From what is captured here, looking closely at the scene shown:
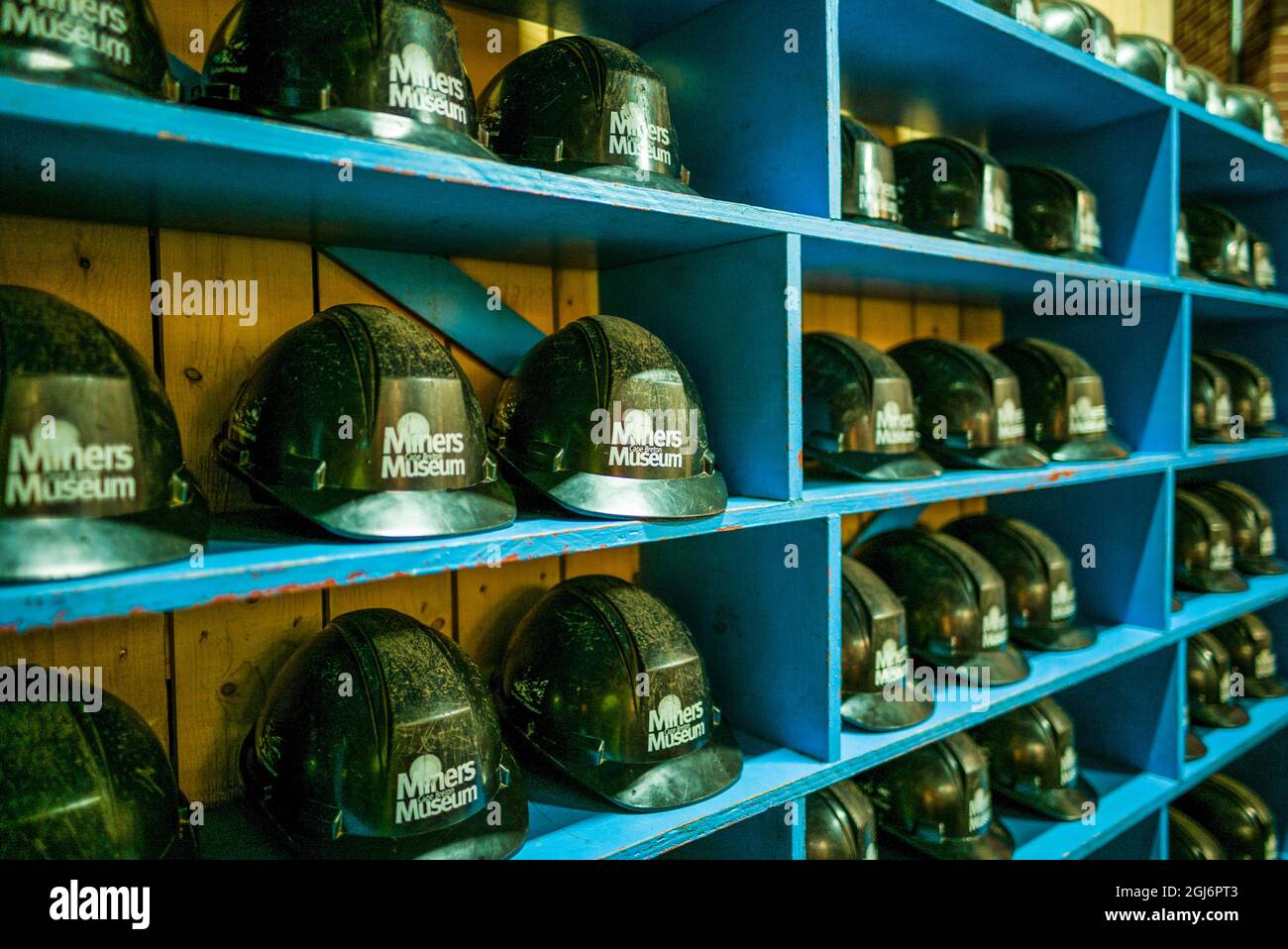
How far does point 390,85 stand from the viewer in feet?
3.25

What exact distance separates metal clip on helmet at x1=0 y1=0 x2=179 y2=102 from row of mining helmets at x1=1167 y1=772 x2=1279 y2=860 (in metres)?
2.74

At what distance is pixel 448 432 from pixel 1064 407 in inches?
59.9

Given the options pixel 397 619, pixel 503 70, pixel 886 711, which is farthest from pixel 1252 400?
pixel 397 619

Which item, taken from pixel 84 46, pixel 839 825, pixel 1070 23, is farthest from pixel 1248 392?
pixel 84 46

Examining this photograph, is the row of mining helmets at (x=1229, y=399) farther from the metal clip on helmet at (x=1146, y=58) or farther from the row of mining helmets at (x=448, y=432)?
the row of mining helmets at (x=448, y=432)

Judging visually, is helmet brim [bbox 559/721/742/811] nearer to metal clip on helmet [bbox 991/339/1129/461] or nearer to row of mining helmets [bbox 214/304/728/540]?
row of mining helmets [bbox 214/304/728/540]

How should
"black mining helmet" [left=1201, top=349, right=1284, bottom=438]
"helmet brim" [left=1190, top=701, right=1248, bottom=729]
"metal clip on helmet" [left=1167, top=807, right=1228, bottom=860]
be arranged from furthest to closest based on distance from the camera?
"black mining helmet" [left=1201, top=349, right=1284, bottom=438]
"helmet brim" [left=1190, top=701, right=1248, bottom=729]
"metal clip on helmet" [left=1167, top=807, right=1228, bottom=860]

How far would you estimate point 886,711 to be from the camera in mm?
1536

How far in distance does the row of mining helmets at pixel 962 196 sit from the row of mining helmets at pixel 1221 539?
95 cm

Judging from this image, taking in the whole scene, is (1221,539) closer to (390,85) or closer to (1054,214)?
(1054,214)

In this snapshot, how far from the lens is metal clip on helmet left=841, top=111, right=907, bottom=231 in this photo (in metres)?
1.56

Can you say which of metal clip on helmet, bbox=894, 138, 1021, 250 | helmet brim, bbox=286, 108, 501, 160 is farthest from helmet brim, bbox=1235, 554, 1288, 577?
helmet brim, bbox=286, 108, 501, 160
